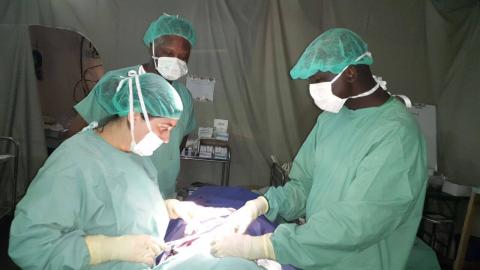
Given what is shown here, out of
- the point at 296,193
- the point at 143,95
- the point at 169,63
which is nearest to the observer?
the point at 143,95

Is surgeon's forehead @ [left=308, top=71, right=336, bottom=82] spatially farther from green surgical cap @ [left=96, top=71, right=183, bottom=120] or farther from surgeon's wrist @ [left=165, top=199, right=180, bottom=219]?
surgeon's wrist @ [left=165, top=199, right=180, bottom=219]

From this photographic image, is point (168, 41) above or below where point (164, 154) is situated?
above

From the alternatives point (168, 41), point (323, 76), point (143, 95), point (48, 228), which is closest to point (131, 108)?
point (143, 95)

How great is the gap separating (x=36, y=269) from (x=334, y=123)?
121 cm

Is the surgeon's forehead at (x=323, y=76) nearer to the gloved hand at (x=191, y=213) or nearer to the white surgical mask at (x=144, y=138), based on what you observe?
the white surgical mask at (x=144, y=138)

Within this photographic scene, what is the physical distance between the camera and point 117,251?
103 cm

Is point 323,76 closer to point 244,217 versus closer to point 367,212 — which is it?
point 367,212

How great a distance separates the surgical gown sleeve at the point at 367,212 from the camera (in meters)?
1.05

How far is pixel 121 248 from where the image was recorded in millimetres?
1039

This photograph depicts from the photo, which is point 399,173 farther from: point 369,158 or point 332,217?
point 332,217

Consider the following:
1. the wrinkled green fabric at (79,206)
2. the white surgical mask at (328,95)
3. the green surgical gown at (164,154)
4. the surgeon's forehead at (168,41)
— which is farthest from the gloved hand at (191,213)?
the surgeon's forehead at (168,41)

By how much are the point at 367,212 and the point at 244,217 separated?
0.56 m

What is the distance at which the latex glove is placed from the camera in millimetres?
1159

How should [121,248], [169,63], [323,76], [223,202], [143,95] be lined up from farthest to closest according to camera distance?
[169,63], [223,202], [323,76], [143,95], [121,248]
